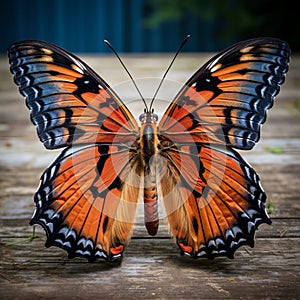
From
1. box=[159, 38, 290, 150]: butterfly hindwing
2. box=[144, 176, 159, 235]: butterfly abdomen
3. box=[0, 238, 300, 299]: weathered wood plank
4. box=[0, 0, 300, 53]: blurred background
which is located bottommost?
box=[0, 238, 300, 299]: weathered wood plank

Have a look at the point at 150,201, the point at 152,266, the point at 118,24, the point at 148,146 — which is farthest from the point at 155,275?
the point at 118,24

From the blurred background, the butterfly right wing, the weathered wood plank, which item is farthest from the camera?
the blurred background

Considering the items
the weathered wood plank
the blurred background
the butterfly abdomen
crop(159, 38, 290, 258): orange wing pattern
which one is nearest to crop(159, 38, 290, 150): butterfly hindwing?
crop(159, 38, 290, 258): orange wing pattern

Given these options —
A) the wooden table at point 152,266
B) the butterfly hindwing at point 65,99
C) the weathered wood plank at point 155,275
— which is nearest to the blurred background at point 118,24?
the wooden table at point 152,266

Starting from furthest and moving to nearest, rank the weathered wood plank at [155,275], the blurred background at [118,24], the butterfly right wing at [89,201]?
the blurred background at [118,24] → the butterfly right wing at [89,201] → the weathered wood plank at [155,275]

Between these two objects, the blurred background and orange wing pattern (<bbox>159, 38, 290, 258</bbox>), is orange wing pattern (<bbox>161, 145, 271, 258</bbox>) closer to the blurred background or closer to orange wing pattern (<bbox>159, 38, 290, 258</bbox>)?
orange wing pattern (<bbox>159, 38, 290, 258</bbox>)

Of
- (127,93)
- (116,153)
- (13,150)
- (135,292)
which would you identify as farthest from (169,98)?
(135,292)

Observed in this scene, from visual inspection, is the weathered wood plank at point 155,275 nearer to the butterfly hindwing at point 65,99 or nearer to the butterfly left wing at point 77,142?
the butterfly left wing at point 77,142
